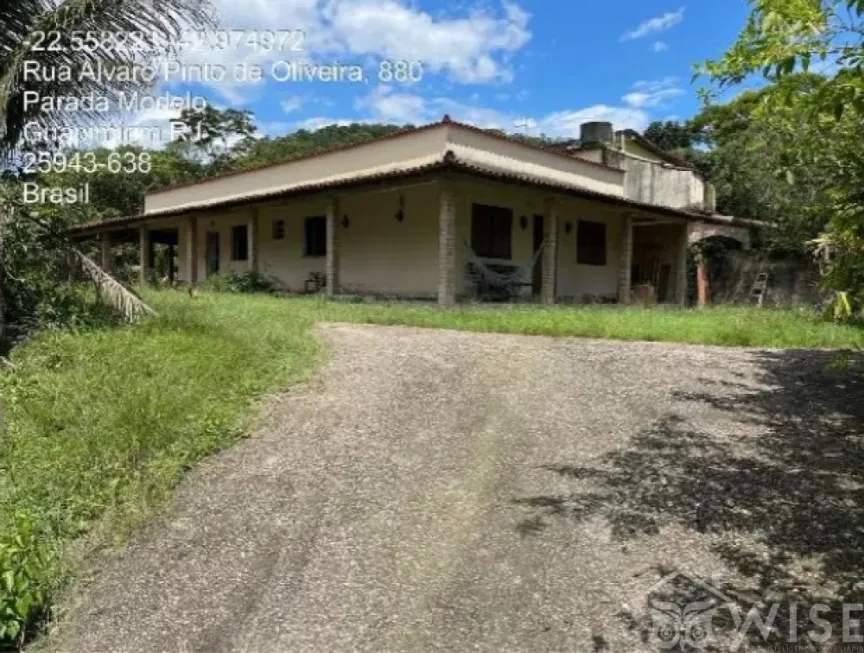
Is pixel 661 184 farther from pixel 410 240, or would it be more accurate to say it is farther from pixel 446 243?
pixel 446 243

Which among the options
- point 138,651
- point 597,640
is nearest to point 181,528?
point 138,651

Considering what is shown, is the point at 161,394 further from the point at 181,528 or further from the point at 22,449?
the point at 181,528

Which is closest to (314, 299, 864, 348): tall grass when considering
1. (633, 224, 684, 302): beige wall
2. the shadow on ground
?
the shadow on ground

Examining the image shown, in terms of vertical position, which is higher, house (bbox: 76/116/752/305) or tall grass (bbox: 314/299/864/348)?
house (bbox: 76/116/752/305)

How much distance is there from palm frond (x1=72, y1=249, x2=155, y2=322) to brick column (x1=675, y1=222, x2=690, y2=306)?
51.3 ft

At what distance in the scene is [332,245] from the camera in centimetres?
1662

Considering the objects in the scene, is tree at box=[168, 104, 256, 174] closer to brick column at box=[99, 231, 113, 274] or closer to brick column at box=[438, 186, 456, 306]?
brick column at box=[99, 231, 113, 274]

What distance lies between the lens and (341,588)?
12.8ft

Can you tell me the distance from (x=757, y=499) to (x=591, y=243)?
15.5 meters

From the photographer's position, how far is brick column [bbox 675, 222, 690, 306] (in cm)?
2056

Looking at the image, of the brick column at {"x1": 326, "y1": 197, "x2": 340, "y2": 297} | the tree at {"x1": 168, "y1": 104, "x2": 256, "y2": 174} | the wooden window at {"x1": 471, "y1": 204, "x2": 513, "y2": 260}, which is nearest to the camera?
the wooden window at {"x1": 471, "y1": 204, "x2": 513, "y2": 260}

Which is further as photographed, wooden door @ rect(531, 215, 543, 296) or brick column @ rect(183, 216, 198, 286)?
brick column @ rect(183, 216, 198, 286)

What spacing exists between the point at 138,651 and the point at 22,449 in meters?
2.53

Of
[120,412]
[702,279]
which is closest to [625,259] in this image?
[702,279]
